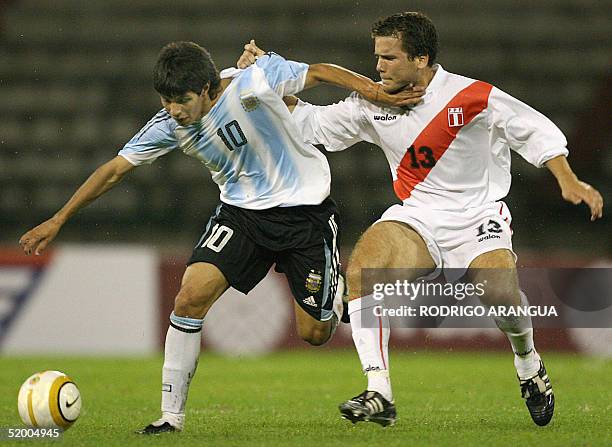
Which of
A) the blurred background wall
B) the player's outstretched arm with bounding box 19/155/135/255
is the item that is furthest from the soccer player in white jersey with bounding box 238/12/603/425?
the blurred background wall

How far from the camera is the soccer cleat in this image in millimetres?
5383

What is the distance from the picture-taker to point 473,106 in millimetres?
5652

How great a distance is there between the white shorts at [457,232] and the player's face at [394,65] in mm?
637

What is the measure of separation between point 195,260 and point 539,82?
421 inches

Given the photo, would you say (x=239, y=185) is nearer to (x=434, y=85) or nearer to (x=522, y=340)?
(x=434, y=85)

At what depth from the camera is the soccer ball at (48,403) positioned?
16.9 ft

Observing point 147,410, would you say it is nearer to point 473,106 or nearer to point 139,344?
point 473,106

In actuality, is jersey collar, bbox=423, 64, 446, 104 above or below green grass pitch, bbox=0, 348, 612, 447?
above

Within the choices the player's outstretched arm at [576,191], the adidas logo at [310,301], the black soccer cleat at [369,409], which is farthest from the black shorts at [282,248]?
the player's outstretched arm at [576,191]

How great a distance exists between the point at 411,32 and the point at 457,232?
1.01 meters

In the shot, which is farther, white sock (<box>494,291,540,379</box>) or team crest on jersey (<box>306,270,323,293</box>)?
team crest on jersey (<box>306,270,323,293</box>)

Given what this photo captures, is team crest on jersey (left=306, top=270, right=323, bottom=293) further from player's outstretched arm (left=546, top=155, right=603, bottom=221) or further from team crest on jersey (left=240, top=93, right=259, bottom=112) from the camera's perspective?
player's outstretched arm (left=546, top=155, right=603, bottom=221)

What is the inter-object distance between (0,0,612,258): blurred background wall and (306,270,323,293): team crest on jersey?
24.2 feet

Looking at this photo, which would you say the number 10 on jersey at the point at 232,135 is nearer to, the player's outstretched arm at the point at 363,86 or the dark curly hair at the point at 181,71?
the dark curly hair at the point at 181,71
